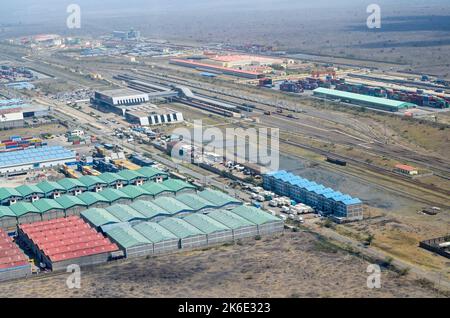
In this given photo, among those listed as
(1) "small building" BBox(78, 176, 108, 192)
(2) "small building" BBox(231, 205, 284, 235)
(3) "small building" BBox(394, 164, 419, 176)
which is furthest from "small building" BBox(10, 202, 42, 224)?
(3) "small building" BBox(394, 164, 419, 176)

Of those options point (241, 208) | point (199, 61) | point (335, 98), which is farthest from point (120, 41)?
point (241, 208)

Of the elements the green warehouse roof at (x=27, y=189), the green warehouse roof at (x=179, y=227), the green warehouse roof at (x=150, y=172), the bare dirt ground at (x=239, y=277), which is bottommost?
the bare dirt ground at (x=239, y=277)

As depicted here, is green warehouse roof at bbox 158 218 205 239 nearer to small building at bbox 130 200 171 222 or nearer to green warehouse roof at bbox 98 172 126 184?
small building at bbox 130 200 171 222

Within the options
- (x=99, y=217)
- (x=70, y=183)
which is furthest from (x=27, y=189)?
(x=99, y=217)

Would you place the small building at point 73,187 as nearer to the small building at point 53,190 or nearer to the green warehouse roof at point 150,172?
the small building at point 53,190

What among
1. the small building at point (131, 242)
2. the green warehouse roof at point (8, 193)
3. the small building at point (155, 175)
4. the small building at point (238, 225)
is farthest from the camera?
the small building at point (155, 175)

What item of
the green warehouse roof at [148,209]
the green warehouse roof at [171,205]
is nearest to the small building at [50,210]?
the green warehouse roof at [148,209]

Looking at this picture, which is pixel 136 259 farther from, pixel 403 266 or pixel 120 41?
pixel 120 41
